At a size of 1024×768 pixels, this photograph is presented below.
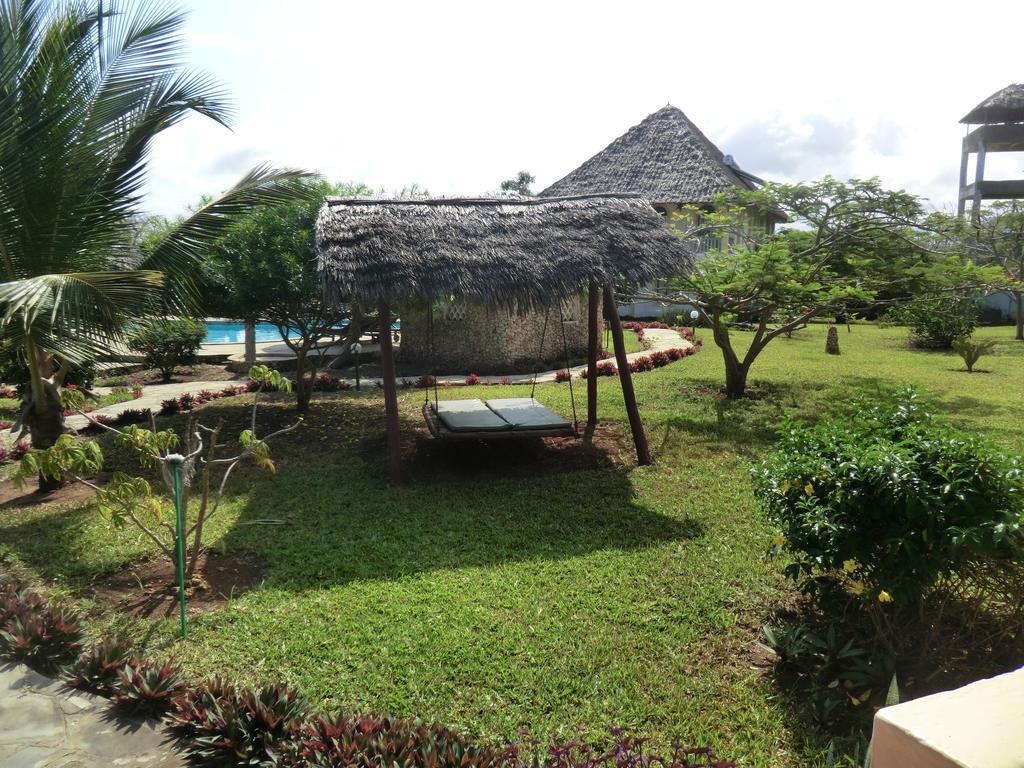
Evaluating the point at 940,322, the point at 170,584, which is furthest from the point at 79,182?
the point at 940,322

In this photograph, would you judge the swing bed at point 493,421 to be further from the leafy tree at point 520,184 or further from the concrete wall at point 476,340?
the leafy tree at point 520,184

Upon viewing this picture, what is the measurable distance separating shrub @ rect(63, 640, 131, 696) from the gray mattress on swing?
3938mm

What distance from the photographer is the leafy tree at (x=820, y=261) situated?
9.57 metres

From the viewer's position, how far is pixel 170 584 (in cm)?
505

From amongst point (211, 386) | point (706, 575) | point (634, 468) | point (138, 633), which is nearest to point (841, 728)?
point (706, 575)

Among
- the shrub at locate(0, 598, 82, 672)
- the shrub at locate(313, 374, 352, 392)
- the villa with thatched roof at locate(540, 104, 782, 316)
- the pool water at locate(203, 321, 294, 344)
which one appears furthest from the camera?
the pool water at locate(203, 321, 294, 344)

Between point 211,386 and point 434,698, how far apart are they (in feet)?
39.2

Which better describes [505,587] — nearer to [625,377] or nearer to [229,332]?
[625,377]

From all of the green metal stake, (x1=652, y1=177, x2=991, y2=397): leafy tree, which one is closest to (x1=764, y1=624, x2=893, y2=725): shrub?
the green metal stake

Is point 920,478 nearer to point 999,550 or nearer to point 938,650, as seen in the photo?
point 999,550

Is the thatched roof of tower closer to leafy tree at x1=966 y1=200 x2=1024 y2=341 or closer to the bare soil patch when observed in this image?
leafy tree at x1=966 y1=200 x2=1024 y2=341

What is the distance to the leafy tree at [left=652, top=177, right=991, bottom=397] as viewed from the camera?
957cm

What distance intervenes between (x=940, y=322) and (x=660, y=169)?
9885mm

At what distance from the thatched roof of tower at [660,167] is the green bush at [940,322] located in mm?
6398
